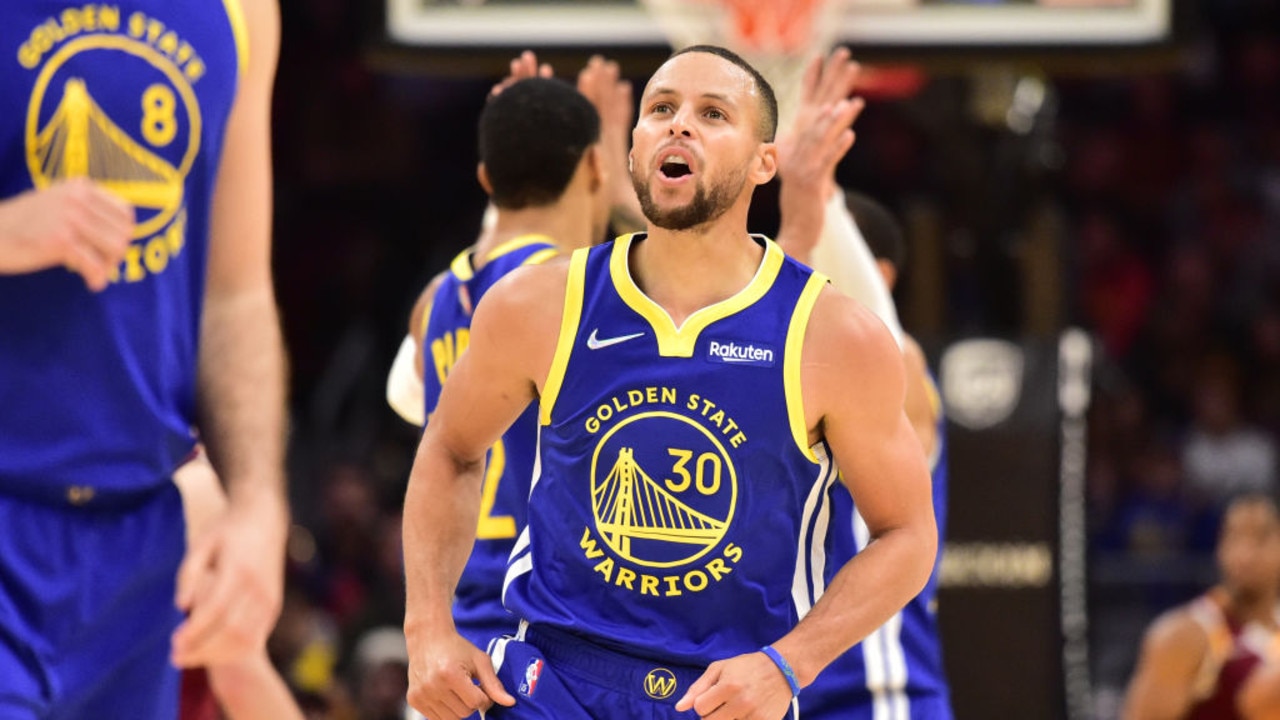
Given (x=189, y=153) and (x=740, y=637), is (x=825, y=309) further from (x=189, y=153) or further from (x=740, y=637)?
(x=189, y=153)

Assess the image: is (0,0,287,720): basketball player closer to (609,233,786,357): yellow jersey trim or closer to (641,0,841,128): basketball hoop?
(609,233,786,357): yellow jersey trim

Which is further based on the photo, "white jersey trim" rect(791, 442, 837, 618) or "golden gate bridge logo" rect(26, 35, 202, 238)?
"white jersey trim" rect(791, 442, 837, 618)

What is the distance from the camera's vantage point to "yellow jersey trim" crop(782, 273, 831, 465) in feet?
10.8

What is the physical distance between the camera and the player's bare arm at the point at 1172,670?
7.68 metres

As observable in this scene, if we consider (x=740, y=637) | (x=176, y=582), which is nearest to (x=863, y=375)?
(x=740, y=637)

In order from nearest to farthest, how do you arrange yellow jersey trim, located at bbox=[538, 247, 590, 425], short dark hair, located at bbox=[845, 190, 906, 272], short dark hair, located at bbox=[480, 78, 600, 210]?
1. yellow jersey trim, located at bbox=[538, 247, 590, 425]
2. short dark hair, located at bbox=[480, 78, 600, 210]
3. short dark hair, located at bbox=[845, 190, 906, 272]

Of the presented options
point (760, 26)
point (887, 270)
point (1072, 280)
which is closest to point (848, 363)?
point (887, 270)

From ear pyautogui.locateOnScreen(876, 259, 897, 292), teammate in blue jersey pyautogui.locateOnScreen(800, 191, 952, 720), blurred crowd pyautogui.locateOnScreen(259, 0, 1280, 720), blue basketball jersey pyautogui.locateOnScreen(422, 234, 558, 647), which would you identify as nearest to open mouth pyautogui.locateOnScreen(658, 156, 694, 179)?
blue basketball jersey pyautogui.locateOnScreen(422, 234, 558, 647)

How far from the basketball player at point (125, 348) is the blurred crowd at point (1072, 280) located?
7.35 metres

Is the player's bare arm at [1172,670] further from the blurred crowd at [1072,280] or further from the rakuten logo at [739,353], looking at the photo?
the rakuten logo at [739,353]

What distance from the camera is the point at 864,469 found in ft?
11.0

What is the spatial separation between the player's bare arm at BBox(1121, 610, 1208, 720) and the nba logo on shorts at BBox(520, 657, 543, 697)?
495 centimetres

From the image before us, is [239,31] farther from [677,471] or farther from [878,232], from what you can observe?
[878,232]

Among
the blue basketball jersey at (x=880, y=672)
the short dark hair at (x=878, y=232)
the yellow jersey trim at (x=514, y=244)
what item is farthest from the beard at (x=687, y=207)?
the short dark hair at (x=878, y=232)
